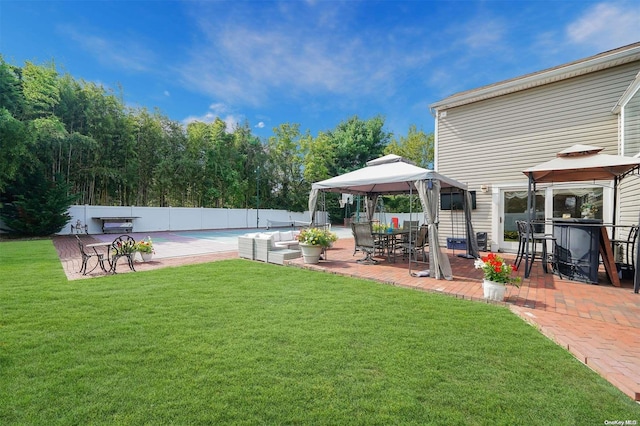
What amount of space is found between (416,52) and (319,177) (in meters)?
13.6

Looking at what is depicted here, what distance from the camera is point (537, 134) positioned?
7.61 meters

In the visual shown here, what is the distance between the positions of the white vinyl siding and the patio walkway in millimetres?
3026

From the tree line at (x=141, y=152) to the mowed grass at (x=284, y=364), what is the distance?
36.3 ft

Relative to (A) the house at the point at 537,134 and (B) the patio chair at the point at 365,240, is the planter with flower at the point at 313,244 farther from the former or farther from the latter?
(A) the house at the point at 537,134

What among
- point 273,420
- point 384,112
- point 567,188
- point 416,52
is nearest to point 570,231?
point 567,188

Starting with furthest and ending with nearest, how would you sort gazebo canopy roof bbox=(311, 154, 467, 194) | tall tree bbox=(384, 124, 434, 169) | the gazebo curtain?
tall tree bbox=(384, 124, 434, 169) < gazebo canopy roof bbox=(311, 154, 467, 194) < the gazebo curtain

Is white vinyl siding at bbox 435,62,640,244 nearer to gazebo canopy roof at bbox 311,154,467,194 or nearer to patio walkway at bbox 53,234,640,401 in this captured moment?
gazebo canopy roof at bbox 311,154,467,194

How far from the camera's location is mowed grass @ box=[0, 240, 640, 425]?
1684 millimetres

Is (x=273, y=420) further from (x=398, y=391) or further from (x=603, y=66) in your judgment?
(x=603, y=66)

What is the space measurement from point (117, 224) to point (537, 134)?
18.3 m

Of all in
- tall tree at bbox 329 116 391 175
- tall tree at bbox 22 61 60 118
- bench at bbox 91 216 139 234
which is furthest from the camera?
tall tree at bbox 329 116 391 175

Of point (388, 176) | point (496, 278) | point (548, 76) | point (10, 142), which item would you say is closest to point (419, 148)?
point (548, 76)

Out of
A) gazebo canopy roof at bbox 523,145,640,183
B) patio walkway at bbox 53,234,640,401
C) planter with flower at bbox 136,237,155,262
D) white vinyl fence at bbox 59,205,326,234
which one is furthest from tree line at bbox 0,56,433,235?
gazebo canopy roof at bbox 523,145,640,183

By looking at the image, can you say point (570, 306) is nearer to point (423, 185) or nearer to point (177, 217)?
point (423, 185)
